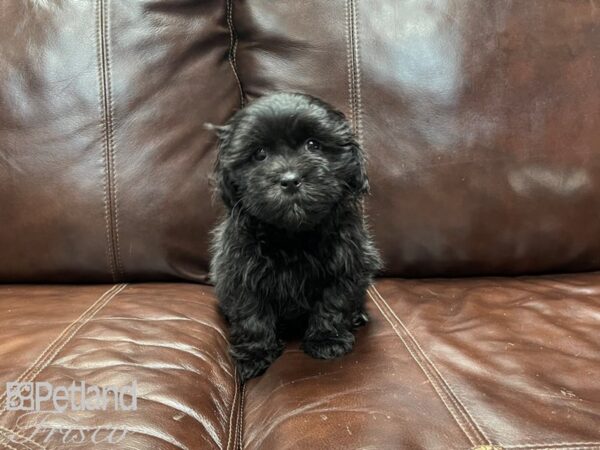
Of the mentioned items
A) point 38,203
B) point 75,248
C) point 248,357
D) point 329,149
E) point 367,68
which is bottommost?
point 248,357

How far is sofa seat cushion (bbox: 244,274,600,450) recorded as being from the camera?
922 mm

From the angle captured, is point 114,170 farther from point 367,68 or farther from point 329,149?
point 367,68

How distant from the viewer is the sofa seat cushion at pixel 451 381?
922mm

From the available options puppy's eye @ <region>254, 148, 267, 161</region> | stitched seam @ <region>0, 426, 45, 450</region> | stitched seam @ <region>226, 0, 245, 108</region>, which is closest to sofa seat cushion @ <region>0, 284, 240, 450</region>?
Result: stitched seam @ <region>0, 426, 45, 450</region>

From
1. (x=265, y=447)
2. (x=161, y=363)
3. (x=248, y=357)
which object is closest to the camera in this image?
(x=265, y=447)

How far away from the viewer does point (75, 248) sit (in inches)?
62.5

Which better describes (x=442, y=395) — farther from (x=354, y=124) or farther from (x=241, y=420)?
(x=354, y=124)

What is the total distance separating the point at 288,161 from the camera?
121 centimetres

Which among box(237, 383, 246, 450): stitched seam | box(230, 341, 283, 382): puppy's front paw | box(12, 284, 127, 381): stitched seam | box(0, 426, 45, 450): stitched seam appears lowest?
box(237, 383, 246, 450): stitched seam

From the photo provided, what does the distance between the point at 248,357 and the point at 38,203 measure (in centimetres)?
79

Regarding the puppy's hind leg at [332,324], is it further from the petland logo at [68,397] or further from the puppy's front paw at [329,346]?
the petland logo at [68,397]

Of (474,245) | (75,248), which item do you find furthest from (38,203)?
(474,245)

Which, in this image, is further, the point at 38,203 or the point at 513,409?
the point at 38,203

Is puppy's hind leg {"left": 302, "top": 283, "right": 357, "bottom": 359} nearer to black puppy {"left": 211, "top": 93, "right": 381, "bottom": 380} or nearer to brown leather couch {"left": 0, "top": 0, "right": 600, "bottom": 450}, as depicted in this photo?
black puppy {"left": 211, "top": 93, "right": 381, "bottom": 380}
